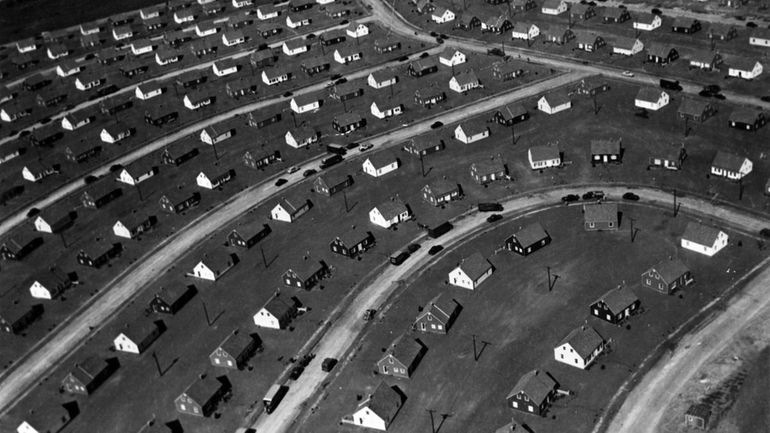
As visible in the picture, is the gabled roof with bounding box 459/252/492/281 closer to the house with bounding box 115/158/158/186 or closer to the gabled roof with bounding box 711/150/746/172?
the gabled roof with bounding box 711/150/746/172

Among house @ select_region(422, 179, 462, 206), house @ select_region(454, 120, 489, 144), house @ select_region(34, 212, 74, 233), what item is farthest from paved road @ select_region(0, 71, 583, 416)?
house @ select_region(422, 179, 462, 206)

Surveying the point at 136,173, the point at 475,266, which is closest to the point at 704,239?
the point at 475,266

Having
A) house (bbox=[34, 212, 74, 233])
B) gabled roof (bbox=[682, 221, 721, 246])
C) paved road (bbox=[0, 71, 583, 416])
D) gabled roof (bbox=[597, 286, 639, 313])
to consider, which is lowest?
paved road (bbox=[0, 71, 583, 416])

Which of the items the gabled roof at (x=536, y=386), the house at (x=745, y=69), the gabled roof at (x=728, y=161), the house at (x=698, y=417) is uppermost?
the house at (x=745, y=69)

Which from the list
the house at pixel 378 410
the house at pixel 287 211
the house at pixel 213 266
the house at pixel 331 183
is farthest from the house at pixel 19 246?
Result: the house at pixel 378 410

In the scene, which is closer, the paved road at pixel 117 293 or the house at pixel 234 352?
the house at pixel 234 352

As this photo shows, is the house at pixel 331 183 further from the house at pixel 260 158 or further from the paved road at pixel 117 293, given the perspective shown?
the house at pixel 260 158

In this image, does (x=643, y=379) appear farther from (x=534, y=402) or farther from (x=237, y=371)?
(x=237, y=371)
